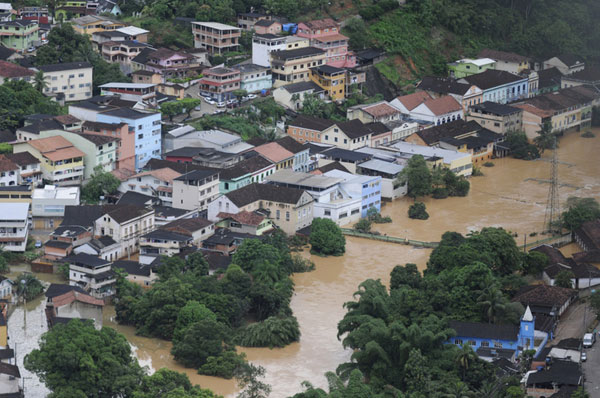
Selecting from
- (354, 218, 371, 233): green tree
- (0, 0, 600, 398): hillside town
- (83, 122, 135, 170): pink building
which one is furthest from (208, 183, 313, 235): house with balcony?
(83, 122, 135, 170): pink building

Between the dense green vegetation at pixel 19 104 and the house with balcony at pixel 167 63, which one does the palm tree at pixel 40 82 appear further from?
the house with balcony at pixel 167 63

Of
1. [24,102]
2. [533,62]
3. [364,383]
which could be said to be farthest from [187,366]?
[533,62]

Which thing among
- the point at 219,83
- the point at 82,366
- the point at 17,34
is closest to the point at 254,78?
the point at 219,83

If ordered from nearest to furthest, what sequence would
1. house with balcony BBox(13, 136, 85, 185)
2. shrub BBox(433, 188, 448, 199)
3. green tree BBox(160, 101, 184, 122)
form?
1. house with balcony BBox(13, 136, 85, 185)
2. shrub BBox(433, 188, 448, 199)
3. green tree BBox(160, 101, 184, 122)

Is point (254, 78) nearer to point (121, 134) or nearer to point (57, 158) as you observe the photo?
point (121, 134)

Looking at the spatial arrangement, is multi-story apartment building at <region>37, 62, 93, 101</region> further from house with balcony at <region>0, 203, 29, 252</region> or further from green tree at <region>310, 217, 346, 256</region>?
green tree at <region>310, 217, 346, 256</region>
